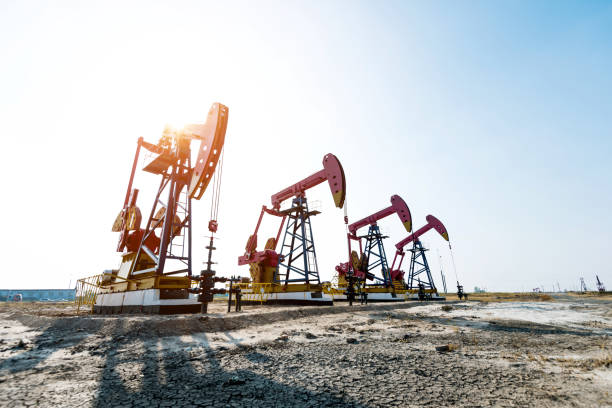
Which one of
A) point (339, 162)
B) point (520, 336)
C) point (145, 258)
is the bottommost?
point (520, 336)

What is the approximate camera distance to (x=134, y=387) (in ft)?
9.03

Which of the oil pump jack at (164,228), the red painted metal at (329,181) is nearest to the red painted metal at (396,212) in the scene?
the red painted metal at (329,181)

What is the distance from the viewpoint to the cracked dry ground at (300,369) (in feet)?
8.01

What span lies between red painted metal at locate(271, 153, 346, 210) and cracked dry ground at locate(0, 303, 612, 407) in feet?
38.0

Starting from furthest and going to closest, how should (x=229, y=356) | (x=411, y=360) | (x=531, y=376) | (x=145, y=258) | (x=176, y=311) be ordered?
1. (x=145, y=258)
2. (x=176, y=311)
3. (x=229, y=356)
4. (x=411, y=360)
5. (x=531, y=376)

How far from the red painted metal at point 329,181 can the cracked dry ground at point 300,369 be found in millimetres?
11571

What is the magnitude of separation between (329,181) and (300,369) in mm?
14782

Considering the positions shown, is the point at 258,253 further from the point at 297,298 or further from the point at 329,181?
the point at 329,181

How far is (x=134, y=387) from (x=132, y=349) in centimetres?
194

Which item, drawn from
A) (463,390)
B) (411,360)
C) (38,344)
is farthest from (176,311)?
(463,390)

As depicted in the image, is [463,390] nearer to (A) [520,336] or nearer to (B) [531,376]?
(B) [531,376]

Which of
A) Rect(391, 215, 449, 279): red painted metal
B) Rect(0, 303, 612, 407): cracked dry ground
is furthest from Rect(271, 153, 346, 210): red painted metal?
Rect(391, 215, 449, 279): red painted metal

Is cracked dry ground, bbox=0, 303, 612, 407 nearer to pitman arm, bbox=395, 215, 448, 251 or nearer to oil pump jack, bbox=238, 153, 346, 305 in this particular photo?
oil pump jack, bbox=238, 153, 346, 305

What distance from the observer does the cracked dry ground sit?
244 cm
